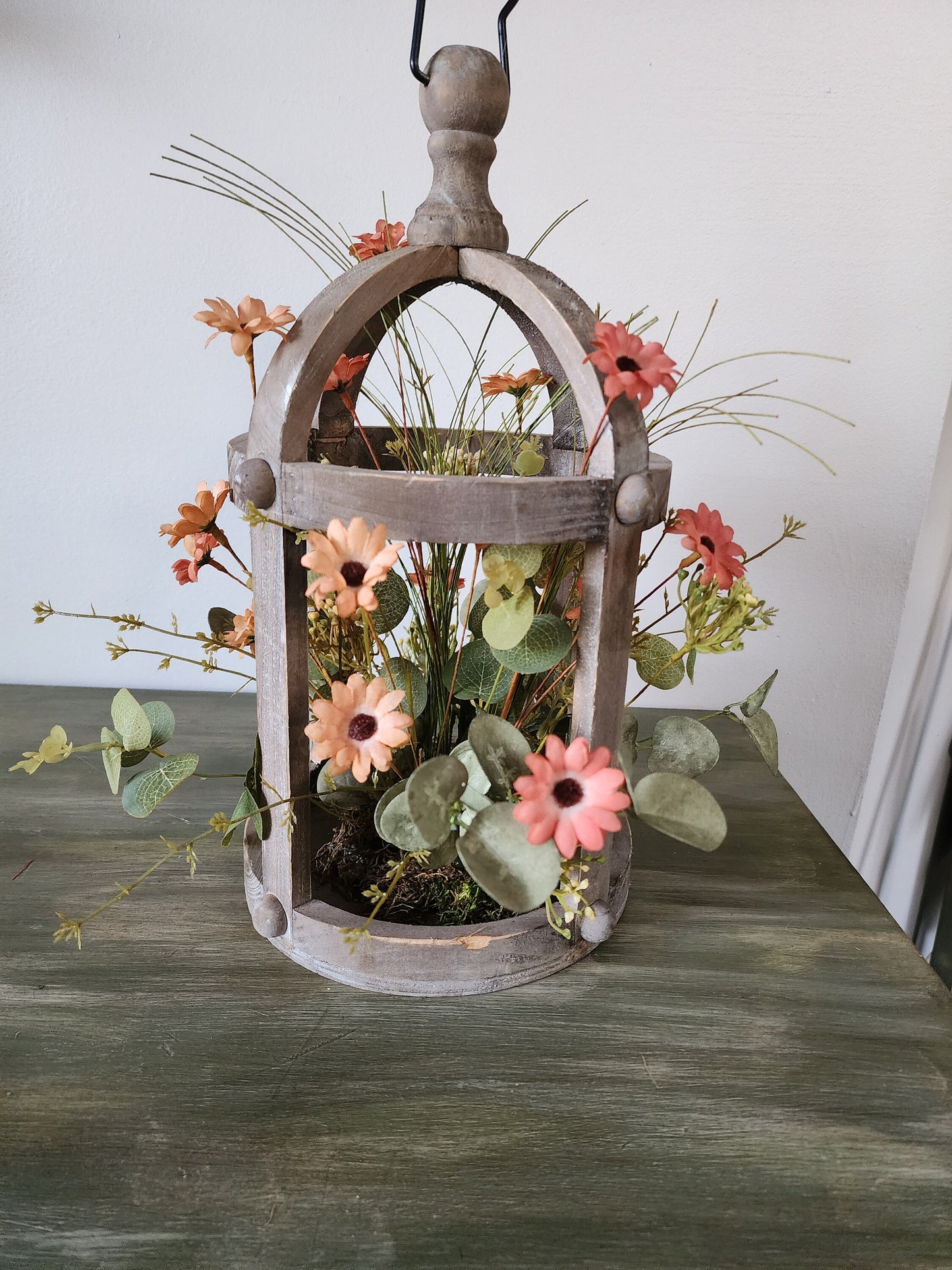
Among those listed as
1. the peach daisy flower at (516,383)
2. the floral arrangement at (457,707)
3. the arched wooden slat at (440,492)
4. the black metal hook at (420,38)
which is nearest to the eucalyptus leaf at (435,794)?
the floral arrangement at (457,707)

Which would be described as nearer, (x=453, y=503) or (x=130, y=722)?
(x=453, y=503)

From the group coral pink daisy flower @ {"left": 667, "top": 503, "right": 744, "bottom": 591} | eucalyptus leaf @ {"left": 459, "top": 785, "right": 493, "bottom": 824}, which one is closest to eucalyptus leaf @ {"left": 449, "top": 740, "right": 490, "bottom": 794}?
eucalyptus leaf @ {"left": 459, "top": 785, "right": 493, "bottom": 824}

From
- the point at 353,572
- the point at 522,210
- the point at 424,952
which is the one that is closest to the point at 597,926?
the point at 424,952

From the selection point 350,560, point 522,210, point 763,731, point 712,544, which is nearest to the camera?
point 350,560

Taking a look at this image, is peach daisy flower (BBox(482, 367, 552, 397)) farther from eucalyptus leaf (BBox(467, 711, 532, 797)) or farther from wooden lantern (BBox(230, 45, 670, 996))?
eucalyptus leaf (BBox(467, 711, 532, 797))

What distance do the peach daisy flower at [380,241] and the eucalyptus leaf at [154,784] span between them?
42 cm

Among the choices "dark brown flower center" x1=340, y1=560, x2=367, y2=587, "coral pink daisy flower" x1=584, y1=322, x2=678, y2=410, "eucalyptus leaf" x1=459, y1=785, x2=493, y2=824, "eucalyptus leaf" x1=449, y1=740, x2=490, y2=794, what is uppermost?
"coral pink daisy flower" x1=584, y1=322, x2=678, y2=410

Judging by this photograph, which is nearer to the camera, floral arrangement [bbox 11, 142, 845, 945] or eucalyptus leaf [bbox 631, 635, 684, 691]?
floral arrangement [bbox 11, 142, 845, 945]

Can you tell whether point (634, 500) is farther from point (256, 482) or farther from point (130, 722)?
point (130, 722)

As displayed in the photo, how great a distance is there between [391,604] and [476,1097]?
0.36 metres

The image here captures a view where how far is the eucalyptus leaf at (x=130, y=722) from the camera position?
0.63 metres

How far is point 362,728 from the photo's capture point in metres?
0.57

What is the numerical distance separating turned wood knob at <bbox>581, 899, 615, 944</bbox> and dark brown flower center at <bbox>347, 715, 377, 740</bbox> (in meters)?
0.23

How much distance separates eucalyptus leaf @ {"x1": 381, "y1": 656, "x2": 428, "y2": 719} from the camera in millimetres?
674
